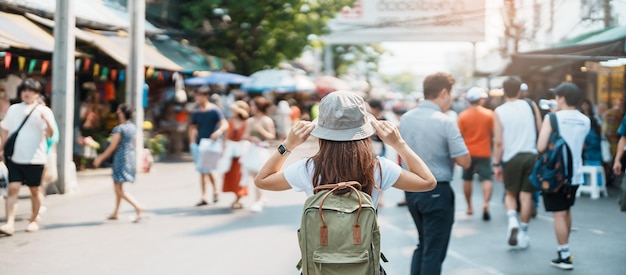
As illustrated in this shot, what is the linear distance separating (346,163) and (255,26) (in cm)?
2255

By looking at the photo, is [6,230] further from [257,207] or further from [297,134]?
[297,134]

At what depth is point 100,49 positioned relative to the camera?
1695 centimetres

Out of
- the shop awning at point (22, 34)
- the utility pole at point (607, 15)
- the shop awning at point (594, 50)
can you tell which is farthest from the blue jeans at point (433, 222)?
the utility pole at point (607, 15)

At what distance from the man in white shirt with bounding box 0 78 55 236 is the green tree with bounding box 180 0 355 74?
15.9 m

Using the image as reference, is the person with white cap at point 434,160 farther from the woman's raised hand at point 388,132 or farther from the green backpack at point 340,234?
the green backpack at point 340,234

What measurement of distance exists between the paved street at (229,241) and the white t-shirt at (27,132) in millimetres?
851

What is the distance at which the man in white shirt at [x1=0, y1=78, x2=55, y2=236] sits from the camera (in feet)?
29.6

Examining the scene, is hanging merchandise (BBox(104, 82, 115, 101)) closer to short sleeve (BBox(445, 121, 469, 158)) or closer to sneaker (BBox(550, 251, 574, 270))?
sneaker (BBox(550, 251, 574, 270))

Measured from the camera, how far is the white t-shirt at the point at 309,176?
145 inches

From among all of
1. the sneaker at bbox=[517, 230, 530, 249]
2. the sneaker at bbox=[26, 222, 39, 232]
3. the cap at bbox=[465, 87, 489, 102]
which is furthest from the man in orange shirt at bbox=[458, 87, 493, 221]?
the sneaker at bbox=[26, 222, 39, 232]

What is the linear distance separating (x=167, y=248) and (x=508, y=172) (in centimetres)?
361

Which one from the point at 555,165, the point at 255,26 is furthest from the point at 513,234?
the point at 255,26

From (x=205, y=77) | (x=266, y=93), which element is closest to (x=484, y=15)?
(x=266, y=93)

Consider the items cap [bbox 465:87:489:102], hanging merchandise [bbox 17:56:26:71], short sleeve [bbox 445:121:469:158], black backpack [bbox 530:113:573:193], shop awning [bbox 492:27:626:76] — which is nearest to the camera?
short sleeve [bbox 445:121:469:158]
